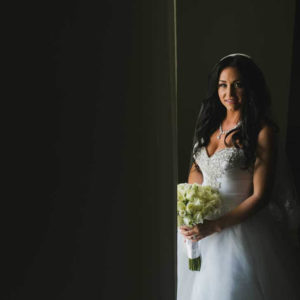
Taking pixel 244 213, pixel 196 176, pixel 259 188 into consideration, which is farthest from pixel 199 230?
pixel 196 176

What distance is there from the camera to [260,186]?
1506mm

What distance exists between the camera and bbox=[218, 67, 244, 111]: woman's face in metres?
1.60

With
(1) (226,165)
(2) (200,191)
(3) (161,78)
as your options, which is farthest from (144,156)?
(1) (226,165)

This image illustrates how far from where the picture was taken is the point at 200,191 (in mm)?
1450

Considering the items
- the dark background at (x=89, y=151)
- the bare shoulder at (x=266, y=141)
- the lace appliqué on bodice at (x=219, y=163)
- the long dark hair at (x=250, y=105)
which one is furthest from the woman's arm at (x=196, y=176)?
the dark background at (x=89, y=151)

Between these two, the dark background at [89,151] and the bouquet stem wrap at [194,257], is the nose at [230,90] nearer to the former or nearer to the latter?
the bouquet stem wrap at [194,257]

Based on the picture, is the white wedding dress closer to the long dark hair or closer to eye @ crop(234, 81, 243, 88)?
the long dark hair

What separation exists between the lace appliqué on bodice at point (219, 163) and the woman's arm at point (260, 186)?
0.09 m

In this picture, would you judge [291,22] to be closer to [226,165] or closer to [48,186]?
[226,165]

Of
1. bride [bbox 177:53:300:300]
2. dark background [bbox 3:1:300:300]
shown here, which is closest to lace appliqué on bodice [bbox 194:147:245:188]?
bride [bbox 177:53:300:300]

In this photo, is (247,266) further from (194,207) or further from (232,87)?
(232,87)

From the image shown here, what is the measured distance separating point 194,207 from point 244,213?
0.27 metres

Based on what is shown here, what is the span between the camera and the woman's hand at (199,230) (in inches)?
56.6

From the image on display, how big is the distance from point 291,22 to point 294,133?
921mm
